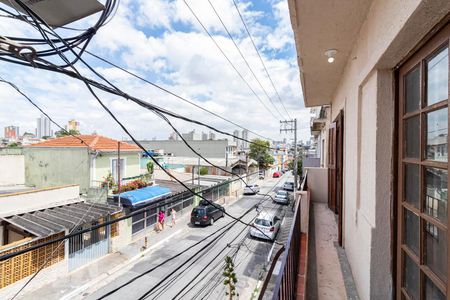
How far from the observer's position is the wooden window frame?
1173 mm

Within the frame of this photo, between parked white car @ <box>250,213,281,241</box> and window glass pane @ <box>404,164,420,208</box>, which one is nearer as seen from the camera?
window glass pane @ <box>404,164,420,208</box>

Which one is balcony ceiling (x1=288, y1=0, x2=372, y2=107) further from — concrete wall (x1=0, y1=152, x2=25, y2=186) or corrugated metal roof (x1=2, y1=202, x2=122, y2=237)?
concrete wall (x1=0, y1=152, x2=25, y2=186)

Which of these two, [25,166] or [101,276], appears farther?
[25,166]

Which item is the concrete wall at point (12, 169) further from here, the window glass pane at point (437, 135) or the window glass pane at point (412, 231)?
the window glass pane at point (437, 135)

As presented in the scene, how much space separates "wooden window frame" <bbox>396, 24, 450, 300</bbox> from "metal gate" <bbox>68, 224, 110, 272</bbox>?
979 cm

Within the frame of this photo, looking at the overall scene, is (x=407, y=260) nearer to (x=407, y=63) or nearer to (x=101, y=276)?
(x=407, y=63)

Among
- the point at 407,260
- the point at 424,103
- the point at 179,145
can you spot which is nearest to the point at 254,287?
the point at 407,260

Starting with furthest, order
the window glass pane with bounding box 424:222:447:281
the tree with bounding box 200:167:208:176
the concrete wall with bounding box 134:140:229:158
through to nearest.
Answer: the concrete wall with bounding box 134:140:229:158
the tree with bounding box 200:167:208:176
the window glass pane with bounding box 424:222:447:281

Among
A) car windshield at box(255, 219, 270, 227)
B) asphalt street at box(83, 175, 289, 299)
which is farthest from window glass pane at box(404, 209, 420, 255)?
car windshield at box(255, 219, 270, 227)

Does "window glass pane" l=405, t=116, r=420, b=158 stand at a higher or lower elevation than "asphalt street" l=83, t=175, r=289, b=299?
higher

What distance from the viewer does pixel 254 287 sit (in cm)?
830

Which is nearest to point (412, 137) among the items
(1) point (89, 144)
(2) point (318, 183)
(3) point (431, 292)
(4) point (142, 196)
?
(3) point (431, 292)

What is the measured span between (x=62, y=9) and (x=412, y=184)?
131 inches

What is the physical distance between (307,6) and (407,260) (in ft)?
6.57
